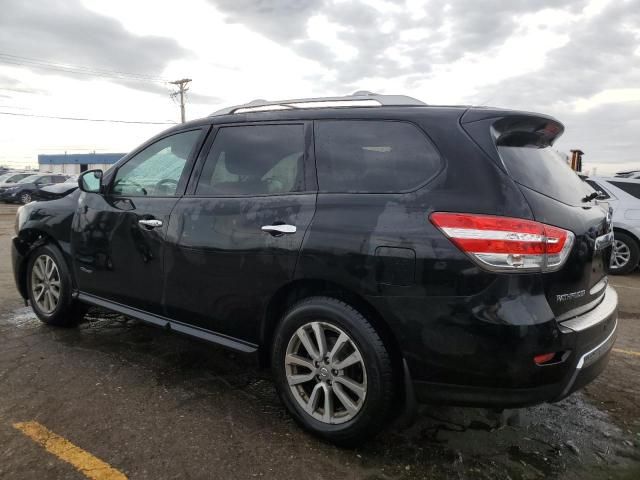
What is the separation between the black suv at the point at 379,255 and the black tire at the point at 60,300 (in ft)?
3.52

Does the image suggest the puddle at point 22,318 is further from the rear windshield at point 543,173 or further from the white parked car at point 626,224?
the white parked car at point 626,224

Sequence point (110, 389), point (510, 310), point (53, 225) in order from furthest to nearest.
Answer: point (53, 225) → point (110, 389) → point (510, 310)

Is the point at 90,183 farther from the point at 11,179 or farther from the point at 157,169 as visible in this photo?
the point at 11,179

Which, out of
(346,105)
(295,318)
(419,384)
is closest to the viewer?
(419,384)

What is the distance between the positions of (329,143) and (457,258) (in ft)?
3.41

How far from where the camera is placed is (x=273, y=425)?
9.63ft

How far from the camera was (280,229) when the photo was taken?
9.15ft

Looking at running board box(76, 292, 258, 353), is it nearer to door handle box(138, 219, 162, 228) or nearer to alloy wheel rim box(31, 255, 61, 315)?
alloy wheel rim box(31, 255, 61, 315)

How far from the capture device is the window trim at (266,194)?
2873mm

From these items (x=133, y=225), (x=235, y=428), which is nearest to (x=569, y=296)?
(x=235, y=428)

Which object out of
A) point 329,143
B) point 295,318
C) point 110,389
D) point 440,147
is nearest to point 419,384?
point 295,318

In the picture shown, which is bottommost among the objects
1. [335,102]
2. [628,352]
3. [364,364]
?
[628,352]

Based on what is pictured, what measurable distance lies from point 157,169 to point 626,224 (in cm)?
743

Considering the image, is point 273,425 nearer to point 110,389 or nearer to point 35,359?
point 110,389
